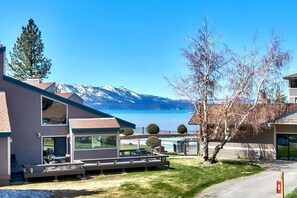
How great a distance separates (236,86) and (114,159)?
1015 centimetres

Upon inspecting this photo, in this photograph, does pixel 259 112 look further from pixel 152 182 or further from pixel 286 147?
pixel 152 182

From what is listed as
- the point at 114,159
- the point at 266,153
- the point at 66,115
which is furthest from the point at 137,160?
the point at 266,153

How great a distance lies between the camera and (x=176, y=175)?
24.1 meters

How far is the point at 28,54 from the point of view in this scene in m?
58.9

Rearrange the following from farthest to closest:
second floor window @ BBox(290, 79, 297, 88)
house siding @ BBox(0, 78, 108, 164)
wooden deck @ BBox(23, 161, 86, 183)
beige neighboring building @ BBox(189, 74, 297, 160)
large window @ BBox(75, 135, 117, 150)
→ 1. second floor window @ BBox(290, 79, 297, 88)
2. beige neighboring building @ BBox(189, 74, 297, 160)
3. large window @ BBox(75, 135, 117, 150)
4. house siding @ BBox(0, 78, 108, 164)
5. wooden deck @ BBox(23, 161, 86, 183)

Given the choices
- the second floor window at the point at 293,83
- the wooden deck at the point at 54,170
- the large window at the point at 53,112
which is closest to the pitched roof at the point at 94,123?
the large window at the point at 53,112

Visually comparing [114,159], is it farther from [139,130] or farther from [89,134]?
[139,130]

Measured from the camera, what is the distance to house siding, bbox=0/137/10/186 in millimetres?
22094

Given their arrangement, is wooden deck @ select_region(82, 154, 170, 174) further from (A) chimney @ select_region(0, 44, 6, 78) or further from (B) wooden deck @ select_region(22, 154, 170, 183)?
(A) chimney @ select_region(0, 44, 6, 78)

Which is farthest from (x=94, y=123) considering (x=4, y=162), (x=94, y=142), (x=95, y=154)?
(x=4, y=162)

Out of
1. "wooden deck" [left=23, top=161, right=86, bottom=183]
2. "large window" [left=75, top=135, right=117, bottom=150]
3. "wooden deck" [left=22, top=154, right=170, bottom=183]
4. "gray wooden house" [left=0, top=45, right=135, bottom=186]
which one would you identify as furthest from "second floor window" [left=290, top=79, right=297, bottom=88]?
"wooden deck" [left=23, top=161, right=86, bottom=183]

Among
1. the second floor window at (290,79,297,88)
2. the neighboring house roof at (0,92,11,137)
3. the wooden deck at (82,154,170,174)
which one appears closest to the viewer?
the neighboring house roof at (0,92,11,137)

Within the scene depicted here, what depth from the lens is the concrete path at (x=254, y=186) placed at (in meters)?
19.4

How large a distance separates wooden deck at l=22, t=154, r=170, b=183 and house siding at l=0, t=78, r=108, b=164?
A: 3.56 metres
